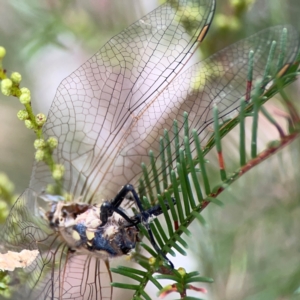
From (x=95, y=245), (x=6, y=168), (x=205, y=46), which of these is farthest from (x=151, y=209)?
(x=6, y=168)

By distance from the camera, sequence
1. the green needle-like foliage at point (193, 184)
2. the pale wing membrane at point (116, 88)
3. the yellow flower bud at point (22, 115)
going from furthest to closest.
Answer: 1. the pale wing membrane at point (116, 88)
2. the yellow flower bud at point (22, 115)
3. the green needle-like foliage at point (193, 184)

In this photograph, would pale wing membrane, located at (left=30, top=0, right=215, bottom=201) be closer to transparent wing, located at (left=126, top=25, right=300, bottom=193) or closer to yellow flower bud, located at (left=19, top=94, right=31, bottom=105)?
transparent wing, located at (left=126, top=25, right=300, bottom=193)

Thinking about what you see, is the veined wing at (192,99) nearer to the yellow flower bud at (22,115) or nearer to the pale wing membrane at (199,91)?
the pale wing membrane at (199,91)

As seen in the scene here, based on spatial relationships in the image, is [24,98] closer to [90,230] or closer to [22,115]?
[22,115]

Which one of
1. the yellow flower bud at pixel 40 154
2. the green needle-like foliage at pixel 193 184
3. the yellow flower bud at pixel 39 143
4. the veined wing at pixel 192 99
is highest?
the veined wing at pixel 192 99

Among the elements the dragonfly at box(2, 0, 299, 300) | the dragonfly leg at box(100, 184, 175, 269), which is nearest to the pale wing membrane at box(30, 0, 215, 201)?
the dragonfly at box(2, 0, 299, 300)

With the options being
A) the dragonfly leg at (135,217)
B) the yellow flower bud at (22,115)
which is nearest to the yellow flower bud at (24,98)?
the yellow flower bud at (22,115)

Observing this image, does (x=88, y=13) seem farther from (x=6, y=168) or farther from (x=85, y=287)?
(x=85, y=287)
